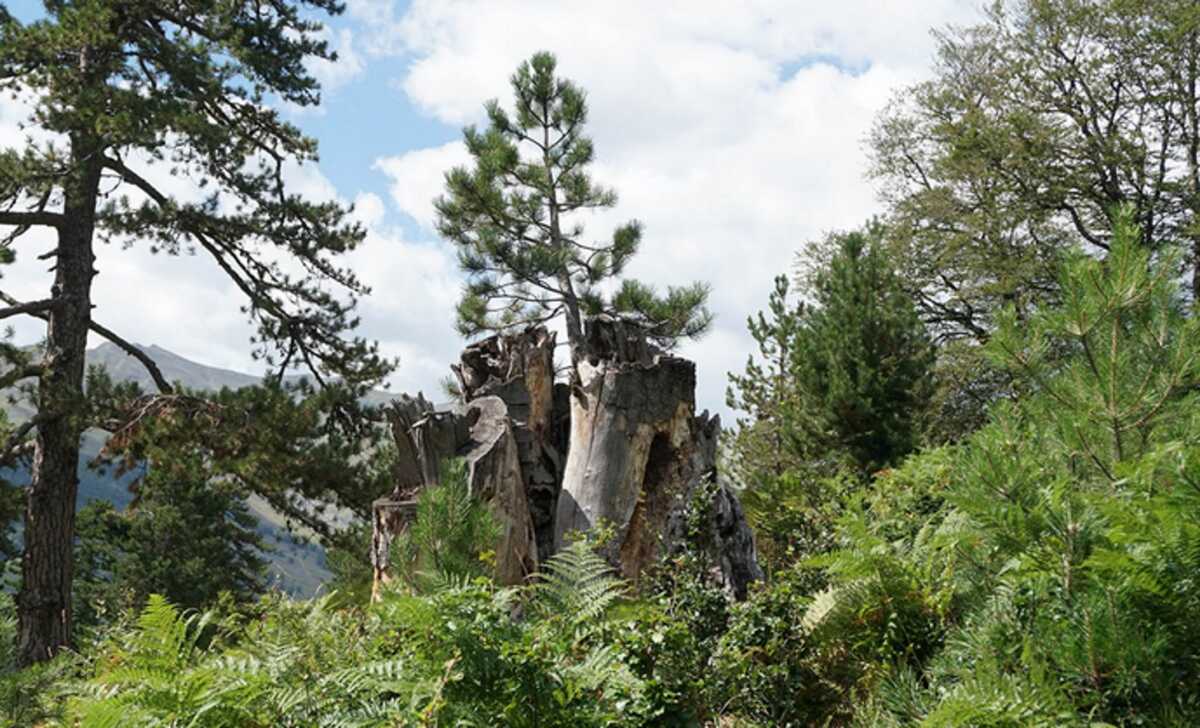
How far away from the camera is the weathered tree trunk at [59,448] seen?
11758 millimetres

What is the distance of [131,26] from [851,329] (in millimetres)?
10772

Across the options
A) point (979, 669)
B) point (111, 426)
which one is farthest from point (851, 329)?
point (979, 669)

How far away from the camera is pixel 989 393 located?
77.3 feet

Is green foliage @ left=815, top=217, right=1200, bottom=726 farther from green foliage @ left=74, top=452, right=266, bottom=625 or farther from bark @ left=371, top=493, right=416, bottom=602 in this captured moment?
green foliage @ left=74, top=452, right=266, bottom=625

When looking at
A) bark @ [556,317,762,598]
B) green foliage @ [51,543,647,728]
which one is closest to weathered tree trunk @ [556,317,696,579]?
bark @ [556,317,762,598]

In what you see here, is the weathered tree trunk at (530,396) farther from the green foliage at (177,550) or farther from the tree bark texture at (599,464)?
the green foliage at (177,550)

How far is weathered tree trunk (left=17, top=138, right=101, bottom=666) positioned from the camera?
463 inches

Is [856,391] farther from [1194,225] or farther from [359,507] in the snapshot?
[1194,225]

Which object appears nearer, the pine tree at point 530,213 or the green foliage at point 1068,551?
the green foliage at point 1068,551

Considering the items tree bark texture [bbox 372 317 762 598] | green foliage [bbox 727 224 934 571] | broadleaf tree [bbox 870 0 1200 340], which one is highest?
broadleaf tree [bbox 870 0 1200 340]

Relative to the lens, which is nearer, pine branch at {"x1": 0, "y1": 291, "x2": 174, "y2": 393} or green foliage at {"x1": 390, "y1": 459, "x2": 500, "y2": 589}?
green foliage at {"x1": 390, "y1": 459, "x2": 500, "y2": 589}

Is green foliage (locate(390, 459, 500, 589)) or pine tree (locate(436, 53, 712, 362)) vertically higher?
pine tree (locate(436, 53, 712, 362))

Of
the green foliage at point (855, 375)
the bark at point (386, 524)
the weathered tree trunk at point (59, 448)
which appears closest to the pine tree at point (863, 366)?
the green foliage at point (855, 375)

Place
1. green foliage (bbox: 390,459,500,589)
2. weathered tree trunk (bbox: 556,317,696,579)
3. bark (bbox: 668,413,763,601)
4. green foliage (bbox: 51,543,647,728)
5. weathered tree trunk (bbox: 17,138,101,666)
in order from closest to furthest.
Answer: green foliage (bbox: 51,543,647,728), green foliage (bbox: 390,459,500,589), bark (bbox: 668,413,763,601), weathered tree trunk (bbox: 556,317,696,579), weathered tree trunk (bbox: 17,138,101,666)
